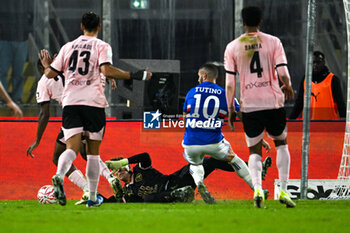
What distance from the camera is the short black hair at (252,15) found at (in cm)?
637

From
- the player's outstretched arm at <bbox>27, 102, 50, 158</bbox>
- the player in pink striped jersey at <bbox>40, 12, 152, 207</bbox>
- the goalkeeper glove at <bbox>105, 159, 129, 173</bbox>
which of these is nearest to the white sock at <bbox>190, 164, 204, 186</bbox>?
the goalkeeper glove at <bbox>105, 159, 129, 173</bbox>

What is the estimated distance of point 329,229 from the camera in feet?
15.5

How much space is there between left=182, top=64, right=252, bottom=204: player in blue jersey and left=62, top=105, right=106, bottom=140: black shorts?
1508 millimetres

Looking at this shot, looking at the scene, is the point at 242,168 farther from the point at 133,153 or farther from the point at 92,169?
the point at 92,169

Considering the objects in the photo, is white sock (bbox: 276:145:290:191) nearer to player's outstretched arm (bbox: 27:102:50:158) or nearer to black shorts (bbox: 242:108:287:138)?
black shorts (bbox: 242:108:287:138)

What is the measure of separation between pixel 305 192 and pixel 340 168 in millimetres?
998

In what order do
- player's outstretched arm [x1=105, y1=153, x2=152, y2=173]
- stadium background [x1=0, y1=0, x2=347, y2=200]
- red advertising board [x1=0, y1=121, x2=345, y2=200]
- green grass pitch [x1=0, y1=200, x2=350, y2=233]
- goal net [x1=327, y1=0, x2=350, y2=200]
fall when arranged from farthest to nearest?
stadium background [x1=0, y1=0, x2=347, y2=200], red advertising board [x1=0, y1=121, x2=345, y2=200], goal net [x1=327, y1=0, x2=350, y2=200], player's outstretched arm [x1=105, y1=153, x2=152, y2=173], green grass pitch [x1=0, y1=200, x2=350, y2=233]

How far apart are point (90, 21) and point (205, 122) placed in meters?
1.85

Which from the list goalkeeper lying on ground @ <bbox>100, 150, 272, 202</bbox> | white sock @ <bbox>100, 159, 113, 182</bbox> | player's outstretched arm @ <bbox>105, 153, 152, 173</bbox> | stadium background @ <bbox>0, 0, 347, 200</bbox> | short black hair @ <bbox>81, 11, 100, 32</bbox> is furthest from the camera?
stadium background @ <bbox>0, 0, 347, 200</bbox>

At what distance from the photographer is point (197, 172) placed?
7.83 meters

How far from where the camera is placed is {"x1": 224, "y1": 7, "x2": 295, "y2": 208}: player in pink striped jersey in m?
6.31

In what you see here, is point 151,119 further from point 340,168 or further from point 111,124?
point 340,168

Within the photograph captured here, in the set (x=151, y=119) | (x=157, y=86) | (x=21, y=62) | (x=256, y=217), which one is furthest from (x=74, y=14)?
(x=256, y=217)

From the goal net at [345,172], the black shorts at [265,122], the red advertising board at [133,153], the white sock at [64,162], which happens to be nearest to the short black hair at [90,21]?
the white sock at [64,162]
